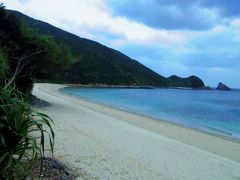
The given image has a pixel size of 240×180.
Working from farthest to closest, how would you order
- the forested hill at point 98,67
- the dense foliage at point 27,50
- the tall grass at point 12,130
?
the forested hill at point 98,67 → the dense foliage at point 27,50 → the tall grass at point 12,130

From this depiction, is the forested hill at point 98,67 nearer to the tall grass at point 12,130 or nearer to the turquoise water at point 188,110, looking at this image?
the turquoise water at point 188,110

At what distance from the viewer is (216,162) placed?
9.62 meters

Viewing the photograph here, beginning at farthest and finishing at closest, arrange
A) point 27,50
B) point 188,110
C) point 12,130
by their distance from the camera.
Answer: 1. point 188,110
2. point 27,50
3. point 12,130

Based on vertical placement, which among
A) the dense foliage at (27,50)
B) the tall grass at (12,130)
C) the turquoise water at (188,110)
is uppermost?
the dense foliage at (27,50)

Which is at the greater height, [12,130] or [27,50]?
[27,50]

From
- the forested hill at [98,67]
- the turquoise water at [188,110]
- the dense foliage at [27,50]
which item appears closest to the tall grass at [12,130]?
the dense foliage at [27,50]

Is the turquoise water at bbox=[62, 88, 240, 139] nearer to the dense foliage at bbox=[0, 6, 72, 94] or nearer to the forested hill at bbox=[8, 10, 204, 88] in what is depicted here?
the dense foliage at bbox=[0, 6, 72, 94]

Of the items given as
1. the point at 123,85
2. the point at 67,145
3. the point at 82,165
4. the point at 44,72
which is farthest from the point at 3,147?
the point at 123,85

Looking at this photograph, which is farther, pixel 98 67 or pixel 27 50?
pixel 98 67

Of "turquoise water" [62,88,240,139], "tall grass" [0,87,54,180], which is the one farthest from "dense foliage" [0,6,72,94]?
"tall grass" [0,87,54,180]

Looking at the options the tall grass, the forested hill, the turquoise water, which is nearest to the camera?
the tall grass

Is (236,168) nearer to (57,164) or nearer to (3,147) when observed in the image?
(57,164)

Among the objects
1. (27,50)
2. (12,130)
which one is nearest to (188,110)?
(27,50)

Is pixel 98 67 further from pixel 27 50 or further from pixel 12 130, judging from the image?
pixel 12 130
